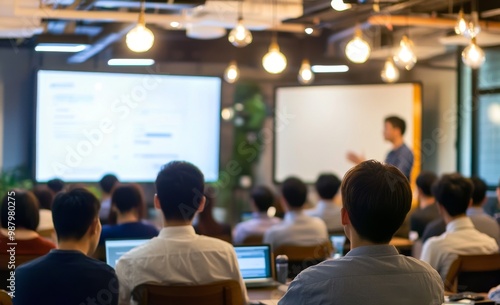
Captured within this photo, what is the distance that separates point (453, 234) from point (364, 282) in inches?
103

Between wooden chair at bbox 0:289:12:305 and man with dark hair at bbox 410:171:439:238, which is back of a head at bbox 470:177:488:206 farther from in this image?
wooden chair at bbox 0:289:12:305

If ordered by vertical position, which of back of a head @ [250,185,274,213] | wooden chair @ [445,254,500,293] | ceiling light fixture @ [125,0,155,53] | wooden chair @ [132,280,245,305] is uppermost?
ceiling light fixture @ [125,0,155,53]

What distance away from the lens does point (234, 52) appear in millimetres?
11398

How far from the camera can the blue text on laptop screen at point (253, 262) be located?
4418 millimetres

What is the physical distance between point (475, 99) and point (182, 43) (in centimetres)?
→ 409

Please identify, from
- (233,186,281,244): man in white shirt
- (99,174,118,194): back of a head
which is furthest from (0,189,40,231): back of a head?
(99,174,118,194): back of a head

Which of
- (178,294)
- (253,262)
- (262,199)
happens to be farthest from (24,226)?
(262,199)

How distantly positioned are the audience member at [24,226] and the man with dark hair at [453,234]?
2.20 meters

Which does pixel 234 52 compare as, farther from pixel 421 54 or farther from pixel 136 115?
pixel 421 54

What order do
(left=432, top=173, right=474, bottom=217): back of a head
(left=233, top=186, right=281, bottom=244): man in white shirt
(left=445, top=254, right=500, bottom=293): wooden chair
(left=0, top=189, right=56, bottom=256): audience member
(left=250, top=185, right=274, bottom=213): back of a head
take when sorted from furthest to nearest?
(left=250, top=185, right=274, bottom=213): back of a head < (left=233, top=186, right=281, bottom=244): man in white shirt < (left=432, top=173, right=474, bottom=217): back of a head < (left=445, top=254, right=500, bottom=293): wooden chair < (left=0, top=189, right=56, bottom=256): audience member

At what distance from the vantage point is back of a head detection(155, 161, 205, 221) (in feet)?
11.8

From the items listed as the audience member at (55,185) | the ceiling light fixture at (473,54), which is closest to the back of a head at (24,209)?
the audience member at (55,185)

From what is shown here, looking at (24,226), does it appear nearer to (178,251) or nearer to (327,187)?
(178,251)

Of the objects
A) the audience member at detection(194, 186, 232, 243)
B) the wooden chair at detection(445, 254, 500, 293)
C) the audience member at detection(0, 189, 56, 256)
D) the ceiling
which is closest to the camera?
the audience member at detection(0, 189, 56, 256)
